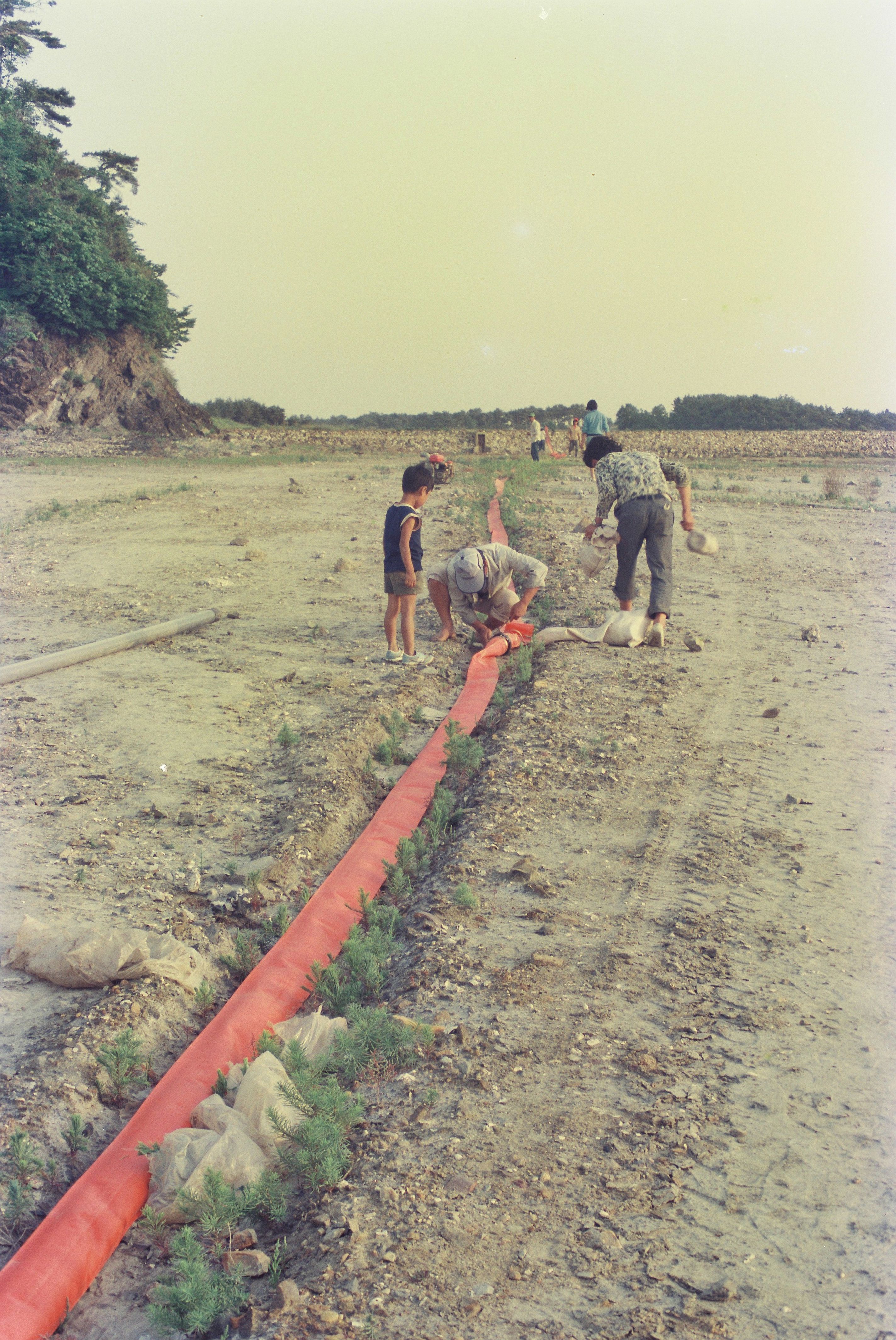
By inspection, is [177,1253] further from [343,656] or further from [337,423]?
[337,423]

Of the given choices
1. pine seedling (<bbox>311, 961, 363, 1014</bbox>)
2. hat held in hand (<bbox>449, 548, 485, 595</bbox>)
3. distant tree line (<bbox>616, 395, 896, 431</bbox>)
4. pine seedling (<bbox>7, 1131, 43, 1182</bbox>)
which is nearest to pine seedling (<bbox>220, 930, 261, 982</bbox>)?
pine seedling (<bbox>311, 961, 363, 1014</bbox>)

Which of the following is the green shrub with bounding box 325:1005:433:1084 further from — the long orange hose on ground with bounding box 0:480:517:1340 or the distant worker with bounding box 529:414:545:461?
the distant worker with bounding box 529:414:545:461

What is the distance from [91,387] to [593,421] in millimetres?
20219

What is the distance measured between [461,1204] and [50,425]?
2989 centimetres

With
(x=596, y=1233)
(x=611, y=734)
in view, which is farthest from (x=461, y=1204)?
(x=611, y=734)

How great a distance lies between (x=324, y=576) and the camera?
9320 mm

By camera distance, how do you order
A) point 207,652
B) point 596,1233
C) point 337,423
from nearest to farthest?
point 596,1233
point 207,652
point 337,423

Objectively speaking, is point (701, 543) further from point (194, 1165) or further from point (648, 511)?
point (194, 1165)

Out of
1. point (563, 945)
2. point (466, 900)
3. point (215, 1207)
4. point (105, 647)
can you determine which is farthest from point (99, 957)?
point (105, 647)

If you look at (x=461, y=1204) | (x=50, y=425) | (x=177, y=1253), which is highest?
(x=50, y=425)

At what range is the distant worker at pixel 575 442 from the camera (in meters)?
25.8

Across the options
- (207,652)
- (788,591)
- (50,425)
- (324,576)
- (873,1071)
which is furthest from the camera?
(50,425)

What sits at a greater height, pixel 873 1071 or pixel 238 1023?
pixel 873 1071

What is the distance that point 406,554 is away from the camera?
611 centimetres
